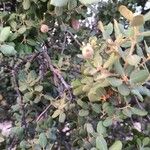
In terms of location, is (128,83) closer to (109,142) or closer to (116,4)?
(109,142)

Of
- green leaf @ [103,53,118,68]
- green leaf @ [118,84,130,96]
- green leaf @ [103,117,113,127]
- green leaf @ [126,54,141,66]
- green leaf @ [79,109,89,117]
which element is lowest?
green leaf @ [79,109,89,117]

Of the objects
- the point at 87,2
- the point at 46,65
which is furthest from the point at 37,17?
the point at 87,2

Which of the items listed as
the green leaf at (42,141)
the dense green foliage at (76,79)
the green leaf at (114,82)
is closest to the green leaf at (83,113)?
the dense green foliage at (76,79)

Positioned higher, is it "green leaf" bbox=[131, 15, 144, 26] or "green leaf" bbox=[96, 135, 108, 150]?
"green leaf" bbox=[131, 15, 144, 26]

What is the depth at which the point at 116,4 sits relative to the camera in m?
2.38

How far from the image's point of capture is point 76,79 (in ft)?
3.53

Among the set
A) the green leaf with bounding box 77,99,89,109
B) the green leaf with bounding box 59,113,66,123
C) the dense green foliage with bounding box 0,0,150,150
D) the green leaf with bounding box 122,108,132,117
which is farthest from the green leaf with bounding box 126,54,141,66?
the green leaf with bounding box 59,113,66,123

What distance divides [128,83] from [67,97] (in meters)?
0.33

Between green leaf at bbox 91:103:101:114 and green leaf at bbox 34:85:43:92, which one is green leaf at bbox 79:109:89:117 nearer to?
green leaf at bbox 91:103:101:114

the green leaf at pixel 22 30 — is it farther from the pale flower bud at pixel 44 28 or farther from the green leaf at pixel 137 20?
the green leaf at pixel 137 20

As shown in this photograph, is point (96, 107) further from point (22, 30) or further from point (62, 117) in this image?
point (22, 30)

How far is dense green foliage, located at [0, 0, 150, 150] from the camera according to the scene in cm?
83

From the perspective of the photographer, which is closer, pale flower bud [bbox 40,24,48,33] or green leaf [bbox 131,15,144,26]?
green leaf [bbox 131,15,144,26]

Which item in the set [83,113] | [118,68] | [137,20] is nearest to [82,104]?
[83,113]
